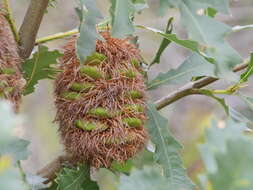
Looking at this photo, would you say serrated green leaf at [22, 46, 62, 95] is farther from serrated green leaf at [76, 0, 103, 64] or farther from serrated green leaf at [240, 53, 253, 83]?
serrated green leaf at [240, 53, 253, 83]

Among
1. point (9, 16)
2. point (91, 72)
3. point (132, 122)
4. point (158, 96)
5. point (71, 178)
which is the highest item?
point (9, 16)

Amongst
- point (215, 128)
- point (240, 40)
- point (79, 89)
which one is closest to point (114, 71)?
point (79, 89)

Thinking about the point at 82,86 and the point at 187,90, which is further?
the point at 187,90

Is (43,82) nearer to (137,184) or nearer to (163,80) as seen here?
(163,80)

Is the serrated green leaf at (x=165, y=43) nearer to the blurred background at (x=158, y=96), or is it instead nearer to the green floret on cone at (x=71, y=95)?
the green floret on cone at (x=71, y=95)

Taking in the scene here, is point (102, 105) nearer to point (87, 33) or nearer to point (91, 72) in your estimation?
point (91, 72)

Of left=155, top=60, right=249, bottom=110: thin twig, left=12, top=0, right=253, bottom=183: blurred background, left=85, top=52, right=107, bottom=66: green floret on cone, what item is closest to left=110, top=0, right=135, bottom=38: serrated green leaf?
left=85, top=52, right=107, bottom=66: green floret on cone

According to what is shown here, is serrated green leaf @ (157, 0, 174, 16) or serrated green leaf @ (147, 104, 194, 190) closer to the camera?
serrated green leaf @ (157, 0, 174, 16)

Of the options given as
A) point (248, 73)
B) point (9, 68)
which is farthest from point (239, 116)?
point (9, 68)
